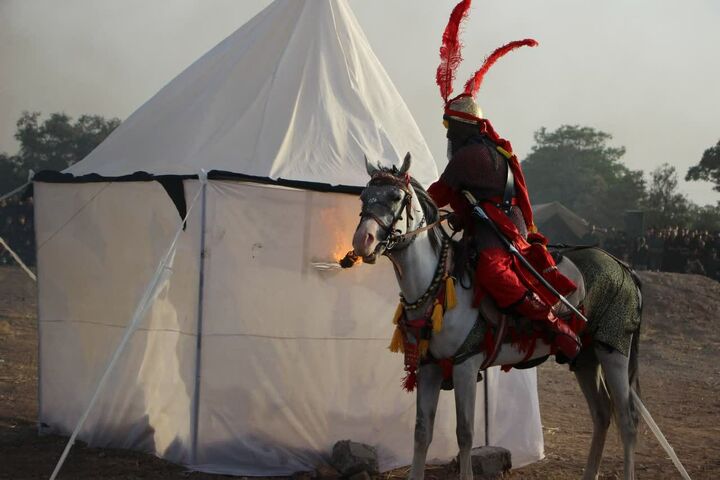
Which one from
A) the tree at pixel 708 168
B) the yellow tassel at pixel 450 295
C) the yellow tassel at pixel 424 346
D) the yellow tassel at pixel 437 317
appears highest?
the tree at pixel 708 168

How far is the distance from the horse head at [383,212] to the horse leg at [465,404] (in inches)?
33.8

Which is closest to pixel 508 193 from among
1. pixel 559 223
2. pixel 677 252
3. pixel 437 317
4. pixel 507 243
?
pixel 507 243

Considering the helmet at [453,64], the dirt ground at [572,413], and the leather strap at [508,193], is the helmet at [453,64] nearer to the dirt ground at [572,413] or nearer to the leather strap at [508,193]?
the leather strap at [508,193]

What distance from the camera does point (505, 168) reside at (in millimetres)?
5270

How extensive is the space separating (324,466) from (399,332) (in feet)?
4.64

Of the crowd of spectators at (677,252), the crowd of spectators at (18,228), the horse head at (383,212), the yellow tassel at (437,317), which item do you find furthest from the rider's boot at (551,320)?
the crowd of spectators at (677,252)

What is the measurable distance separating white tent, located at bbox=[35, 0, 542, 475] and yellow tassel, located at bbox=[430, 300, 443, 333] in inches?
53.1

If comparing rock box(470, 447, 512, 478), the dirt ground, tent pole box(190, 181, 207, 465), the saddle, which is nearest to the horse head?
the saddle

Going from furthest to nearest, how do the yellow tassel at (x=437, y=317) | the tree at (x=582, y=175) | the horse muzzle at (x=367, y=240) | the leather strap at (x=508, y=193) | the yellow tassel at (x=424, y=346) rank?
the tree at (x=582, y=175) < the leather strap at (x=508, y=193) < the yellow tassel at (x=424, y=346) < the yellow tassel at (x=437, y=317) < the horse muzzle at (x=367, y=240)

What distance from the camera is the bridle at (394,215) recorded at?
452 centimetres

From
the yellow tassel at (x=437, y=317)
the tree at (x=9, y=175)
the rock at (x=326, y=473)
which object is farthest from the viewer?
the tree at (x=9, y=175)

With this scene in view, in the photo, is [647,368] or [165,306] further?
[647,368]

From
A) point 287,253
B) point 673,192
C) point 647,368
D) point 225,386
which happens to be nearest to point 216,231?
point 287,253

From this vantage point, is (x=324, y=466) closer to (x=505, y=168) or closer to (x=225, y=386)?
(x=225, y=386)
